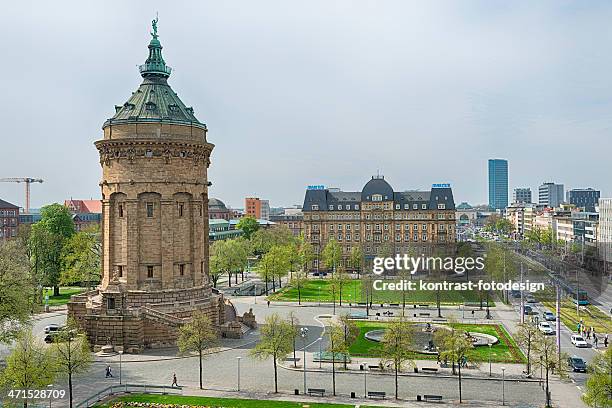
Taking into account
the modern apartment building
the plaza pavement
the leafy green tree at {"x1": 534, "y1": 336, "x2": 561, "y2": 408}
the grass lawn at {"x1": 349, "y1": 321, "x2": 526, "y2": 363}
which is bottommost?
the grass lawn at {"x1": 349, "y1": 321, "x2": 526, "y2": 363}

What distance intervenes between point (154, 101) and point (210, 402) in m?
39.1

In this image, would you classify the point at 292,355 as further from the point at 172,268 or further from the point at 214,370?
the point at 172,268

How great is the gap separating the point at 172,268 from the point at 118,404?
2460 cm

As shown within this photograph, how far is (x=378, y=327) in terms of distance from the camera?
251 ft

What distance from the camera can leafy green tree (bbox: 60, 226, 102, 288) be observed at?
3912 inches

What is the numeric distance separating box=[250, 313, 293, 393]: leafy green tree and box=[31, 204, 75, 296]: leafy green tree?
208ft

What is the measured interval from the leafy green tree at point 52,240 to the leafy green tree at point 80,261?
4.84ft

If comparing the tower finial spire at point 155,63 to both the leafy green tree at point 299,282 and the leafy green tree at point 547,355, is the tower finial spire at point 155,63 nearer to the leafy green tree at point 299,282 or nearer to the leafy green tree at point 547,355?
the leafy green tree at point 299,282

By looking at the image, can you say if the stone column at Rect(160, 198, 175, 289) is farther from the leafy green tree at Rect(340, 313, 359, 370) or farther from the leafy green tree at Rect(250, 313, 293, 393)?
the leafy green tree at Rect(340, 313, 359, 370)

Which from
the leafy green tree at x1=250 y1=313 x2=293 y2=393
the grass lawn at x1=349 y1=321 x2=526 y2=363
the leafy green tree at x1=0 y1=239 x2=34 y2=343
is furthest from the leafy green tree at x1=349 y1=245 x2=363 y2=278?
the leafy green tree at x1=0 y1=239 x2=34 y2=343

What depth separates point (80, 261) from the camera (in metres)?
101

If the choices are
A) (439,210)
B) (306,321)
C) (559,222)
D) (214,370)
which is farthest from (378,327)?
(559,222)

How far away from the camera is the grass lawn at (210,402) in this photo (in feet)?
145

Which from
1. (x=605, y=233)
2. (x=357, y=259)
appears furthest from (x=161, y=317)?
(x=605, y=233)
